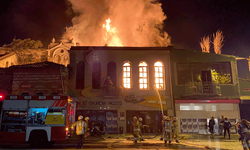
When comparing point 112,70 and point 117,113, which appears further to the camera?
point 112,70

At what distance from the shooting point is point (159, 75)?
19.2 m

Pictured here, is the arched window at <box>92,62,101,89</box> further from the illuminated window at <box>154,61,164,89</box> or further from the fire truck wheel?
the fire truck wheel

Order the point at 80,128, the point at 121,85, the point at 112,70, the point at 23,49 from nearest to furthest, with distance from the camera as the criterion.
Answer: the point at 80,128
the point at 121,85
the point at 112,70
the point at 23,49

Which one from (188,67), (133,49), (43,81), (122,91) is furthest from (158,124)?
(43,81)

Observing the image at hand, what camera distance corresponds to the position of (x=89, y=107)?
18.0 metres

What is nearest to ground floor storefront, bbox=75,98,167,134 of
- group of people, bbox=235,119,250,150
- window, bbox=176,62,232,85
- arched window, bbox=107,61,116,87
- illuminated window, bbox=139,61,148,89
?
illuminated window, bbox=139,61,148,89

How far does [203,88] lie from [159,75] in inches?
169

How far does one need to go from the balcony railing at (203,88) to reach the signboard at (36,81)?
1255cm

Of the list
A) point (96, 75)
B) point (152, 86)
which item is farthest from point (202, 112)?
point (96, 75)

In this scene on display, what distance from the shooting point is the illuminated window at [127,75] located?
62.0 feet

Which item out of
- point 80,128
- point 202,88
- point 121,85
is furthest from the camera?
point 121,85

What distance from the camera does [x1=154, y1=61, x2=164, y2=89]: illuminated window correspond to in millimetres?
18938

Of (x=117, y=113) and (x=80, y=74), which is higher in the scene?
(x=80, y=74)

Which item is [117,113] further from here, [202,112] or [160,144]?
[202,112]
